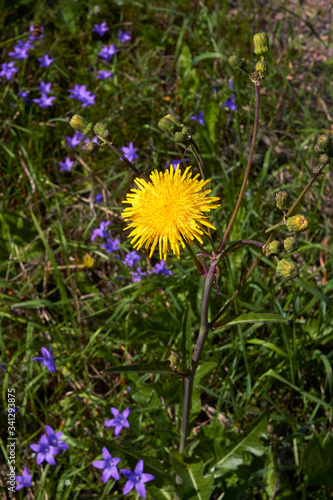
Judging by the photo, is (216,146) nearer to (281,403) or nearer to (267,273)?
(267,273)

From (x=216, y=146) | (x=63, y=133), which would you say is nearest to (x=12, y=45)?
(x=63, y=133)

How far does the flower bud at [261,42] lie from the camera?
1.65m

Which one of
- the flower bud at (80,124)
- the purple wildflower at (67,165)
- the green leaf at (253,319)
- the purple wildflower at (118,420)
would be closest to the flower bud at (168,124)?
the flower bud at (80,124)

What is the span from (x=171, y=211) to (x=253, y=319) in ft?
1.56

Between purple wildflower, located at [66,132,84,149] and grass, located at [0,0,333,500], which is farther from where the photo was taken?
purple wildflower, located at [66,132,84,149]

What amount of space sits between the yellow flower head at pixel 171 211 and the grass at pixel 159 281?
478 millimetres

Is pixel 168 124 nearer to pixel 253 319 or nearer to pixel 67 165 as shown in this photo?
pixel 253 319

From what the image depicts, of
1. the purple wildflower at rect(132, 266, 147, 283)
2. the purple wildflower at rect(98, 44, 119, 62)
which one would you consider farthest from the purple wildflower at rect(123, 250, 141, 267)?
the purple wildflower at rect(98, 44, 119, 62)

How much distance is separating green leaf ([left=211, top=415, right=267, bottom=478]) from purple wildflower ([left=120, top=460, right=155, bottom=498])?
41cm

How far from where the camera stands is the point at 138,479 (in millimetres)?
2145

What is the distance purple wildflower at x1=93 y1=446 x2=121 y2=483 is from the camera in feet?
7.22

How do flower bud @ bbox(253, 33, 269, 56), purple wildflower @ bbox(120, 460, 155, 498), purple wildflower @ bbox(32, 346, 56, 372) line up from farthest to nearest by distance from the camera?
1. purple wildflower @ bbox(32, 346, 56, 372)
2. purple wildflower @ bbox(120, 460, 155, 498)
3. flower bud @ bbox(253, 33, 269, 56)

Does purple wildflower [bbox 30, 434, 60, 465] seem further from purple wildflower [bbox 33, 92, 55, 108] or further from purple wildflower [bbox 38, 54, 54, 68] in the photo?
purple wildflower [bbox 38, 54, 54, 68]

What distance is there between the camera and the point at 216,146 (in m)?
3.64
